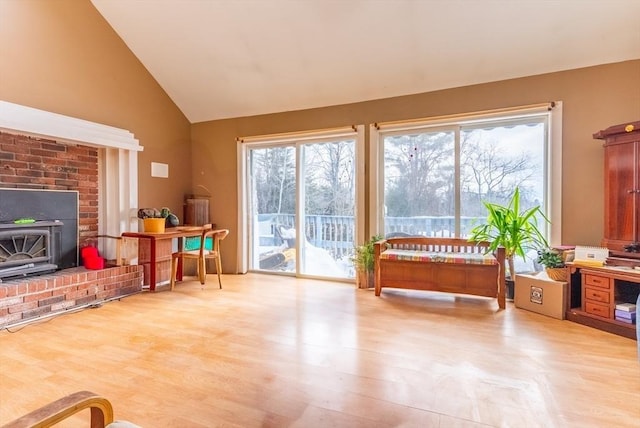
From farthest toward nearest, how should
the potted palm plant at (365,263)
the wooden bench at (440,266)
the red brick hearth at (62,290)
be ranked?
the potted palm plant at (365,263) → the wooden bench at (440,266) → the red brick hearth at (62,290)

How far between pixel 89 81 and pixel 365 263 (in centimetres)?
386

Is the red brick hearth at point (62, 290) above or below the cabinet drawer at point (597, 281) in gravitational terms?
below

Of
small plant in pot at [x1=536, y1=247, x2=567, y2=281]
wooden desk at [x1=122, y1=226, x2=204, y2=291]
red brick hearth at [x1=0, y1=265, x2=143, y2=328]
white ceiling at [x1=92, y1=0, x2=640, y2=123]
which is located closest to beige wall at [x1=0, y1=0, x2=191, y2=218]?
white ceiling at [x1=92, y1=0, x2=640, y2=123]

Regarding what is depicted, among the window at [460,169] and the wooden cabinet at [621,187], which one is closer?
the wooden cabinet at [621,187]

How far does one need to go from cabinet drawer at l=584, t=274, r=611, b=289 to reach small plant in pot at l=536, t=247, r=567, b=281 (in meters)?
0.18

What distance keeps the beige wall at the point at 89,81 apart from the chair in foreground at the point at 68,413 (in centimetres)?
339

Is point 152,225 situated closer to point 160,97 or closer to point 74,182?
point 74,182

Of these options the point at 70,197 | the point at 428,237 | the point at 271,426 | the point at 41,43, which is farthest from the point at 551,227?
the point at 41,43

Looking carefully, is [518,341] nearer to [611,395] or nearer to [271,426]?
[611,395]

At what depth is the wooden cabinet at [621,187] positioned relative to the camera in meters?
2.82

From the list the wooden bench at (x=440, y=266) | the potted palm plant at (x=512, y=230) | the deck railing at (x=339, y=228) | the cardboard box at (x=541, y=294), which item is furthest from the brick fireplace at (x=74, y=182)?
the cardboard box at (x=541, y=294)

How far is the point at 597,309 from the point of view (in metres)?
2.84

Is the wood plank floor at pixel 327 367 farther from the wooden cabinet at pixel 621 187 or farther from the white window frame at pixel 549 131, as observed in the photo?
the white window frame at pixel 549 131

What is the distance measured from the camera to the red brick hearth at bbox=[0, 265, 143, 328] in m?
2.97
